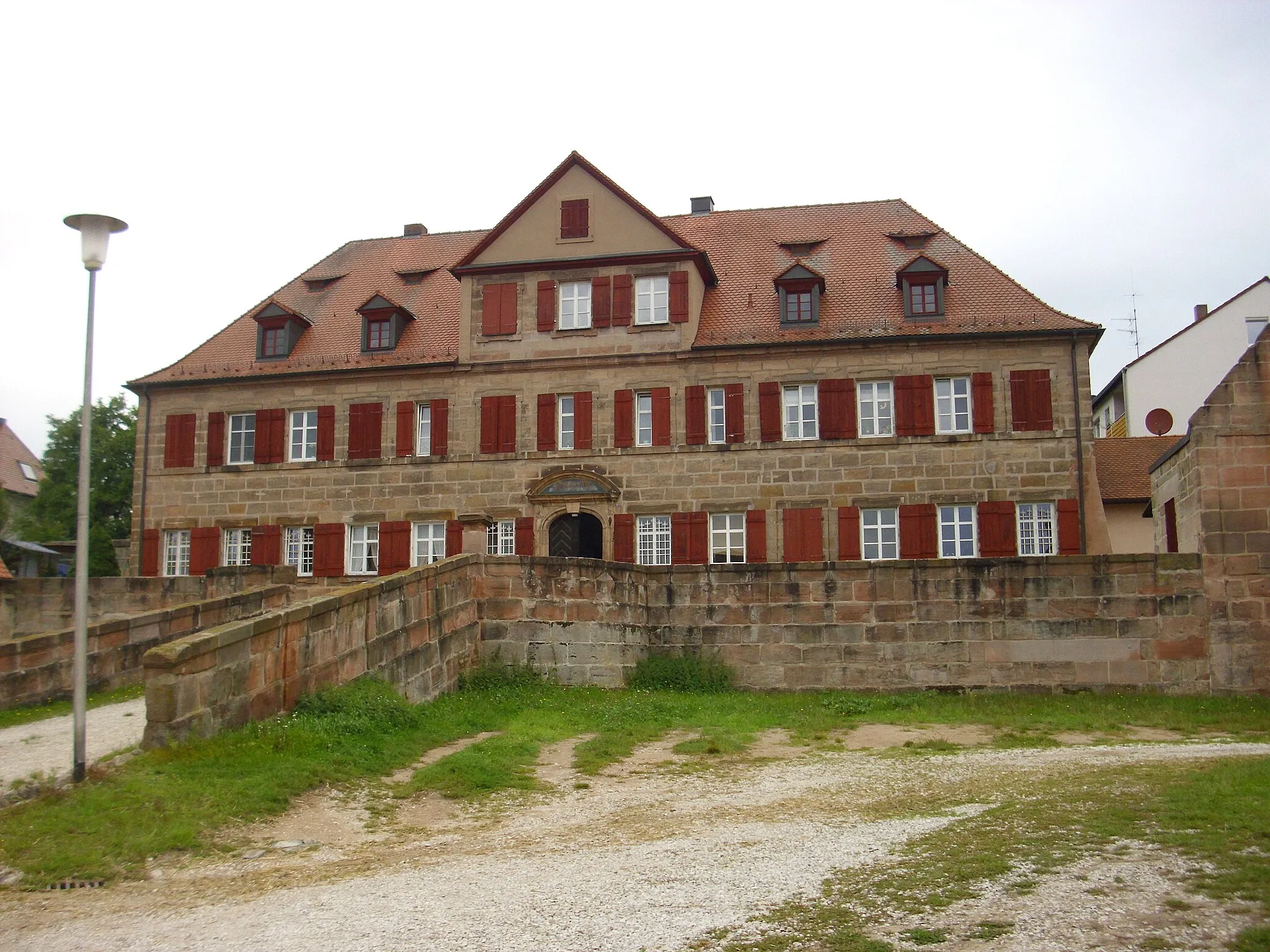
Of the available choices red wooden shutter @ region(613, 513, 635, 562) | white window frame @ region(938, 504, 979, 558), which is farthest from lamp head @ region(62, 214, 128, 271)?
white window frame @ region(938, 504, 979, 558)

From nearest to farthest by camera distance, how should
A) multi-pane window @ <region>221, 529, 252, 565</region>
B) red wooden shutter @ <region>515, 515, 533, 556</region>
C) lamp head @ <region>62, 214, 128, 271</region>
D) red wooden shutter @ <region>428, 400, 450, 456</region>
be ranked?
lamp head @ <region>62, 214, 128, 271</region>
red wooden shutter @ <region>515, 515, 533, 556</region>
red wooden shutter @ <region>428, 400, 450, 456</region>
multi-pane window @ <region>221, 529, 252, 565</region>

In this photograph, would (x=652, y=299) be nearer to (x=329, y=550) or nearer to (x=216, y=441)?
(x=329, y=550)

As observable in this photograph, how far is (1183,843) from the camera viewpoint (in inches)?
300

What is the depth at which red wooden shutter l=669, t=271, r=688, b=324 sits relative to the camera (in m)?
29.2

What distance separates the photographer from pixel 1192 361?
4306 cm

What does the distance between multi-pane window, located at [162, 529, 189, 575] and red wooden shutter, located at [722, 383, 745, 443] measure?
1400 cm

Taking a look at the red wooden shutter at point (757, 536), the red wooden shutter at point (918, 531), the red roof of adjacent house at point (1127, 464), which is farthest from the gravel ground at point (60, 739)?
the red roof of adjacent house at point (1127, 464)

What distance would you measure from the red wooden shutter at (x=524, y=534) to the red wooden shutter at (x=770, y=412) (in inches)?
226

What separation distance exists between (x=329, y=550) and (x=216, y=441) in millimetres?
4334

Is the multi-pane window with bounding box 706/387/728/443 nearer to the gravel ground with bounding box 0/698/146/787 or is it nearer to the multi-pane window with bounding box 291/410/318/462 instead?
the multi-pane window with bounding box 291/410/318/462

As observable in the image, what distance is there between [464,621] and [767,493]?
12.0m

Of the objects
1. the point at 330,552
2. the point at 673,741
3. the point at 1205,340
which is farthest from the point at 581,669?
the point at 1205,340

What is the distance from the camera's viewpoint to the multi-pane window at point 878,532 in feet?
90.8

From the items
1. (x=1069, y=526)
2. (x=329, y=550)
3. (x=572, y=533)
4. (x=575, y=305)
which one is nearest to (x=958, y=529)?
(x=1069, y=526)
